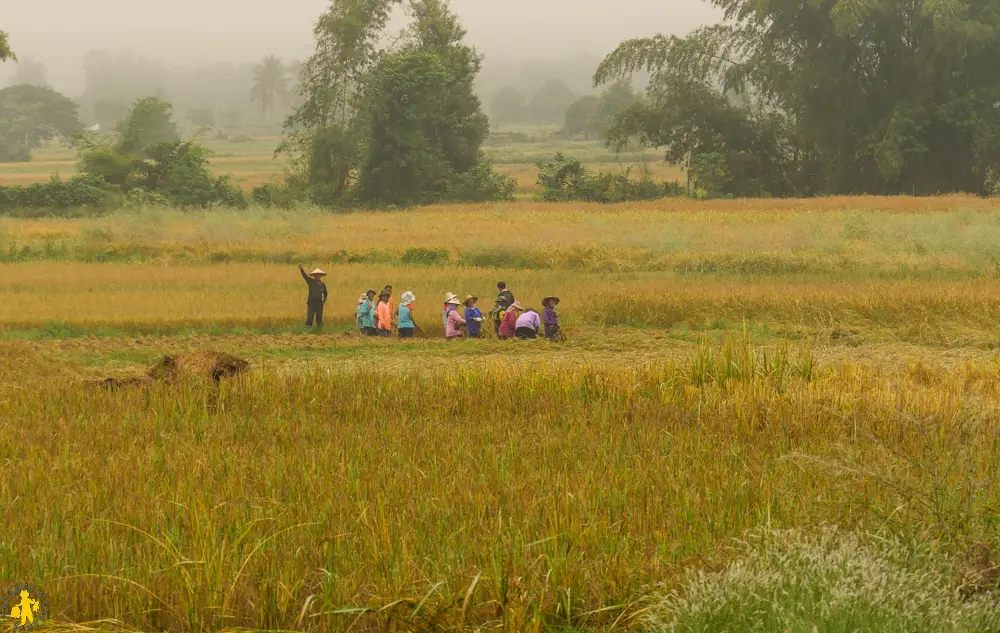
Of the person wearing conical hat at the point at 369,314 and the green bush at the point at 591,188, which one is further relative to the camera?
the green bush at the point at 591,188

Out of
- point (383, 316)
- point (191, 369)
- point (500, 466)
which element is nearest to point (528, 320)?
point (383, 316)

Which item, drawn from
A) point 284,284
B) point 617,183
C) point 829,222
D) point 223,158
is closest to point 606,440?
point 284,284

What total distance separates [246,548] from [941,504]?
306 cm

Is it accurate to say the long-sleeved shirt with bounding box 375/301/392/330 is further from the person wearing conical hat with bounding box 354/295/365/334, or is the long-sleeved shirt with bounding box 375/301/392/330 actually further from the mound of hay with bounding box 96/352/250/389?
the mound of hay with bounding box 96/352/250/389

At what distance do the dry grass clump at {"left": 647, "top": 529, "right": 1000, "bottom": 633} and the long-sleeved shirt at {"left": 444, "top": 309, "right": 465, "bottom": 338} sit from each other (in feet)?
34.7

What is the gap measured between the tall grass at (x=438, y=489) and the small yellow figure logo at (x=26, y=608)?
0.07 metres

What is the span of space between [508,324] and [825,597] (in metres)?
10.8

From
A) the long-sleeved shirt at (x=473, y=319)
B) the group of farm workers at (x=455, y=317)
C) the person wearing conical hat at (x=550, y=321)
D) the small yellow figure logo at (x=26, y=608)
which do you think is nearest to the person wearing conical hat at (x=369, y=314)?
the group of farm workers at (x=455, y=317)

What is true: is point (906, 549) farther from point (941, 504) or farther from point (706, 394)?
point (706, 394)

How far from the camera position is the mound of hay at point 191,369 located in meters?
8.80

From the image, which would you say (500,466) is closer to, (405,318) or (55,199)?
(405,318)

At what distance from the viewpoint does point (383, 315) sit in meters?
15.1

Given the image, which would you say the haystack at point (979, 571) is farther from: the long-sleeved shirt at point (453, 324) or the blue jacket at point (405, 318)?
the blue jacket at point (405, 318)

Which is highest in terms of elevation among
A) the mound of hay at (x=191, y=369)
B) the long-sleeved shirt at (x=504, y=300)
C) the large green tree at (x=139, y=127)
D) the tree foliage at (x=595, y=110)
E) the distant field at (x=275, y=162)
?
the tree foliage at (x=595, y=110)
